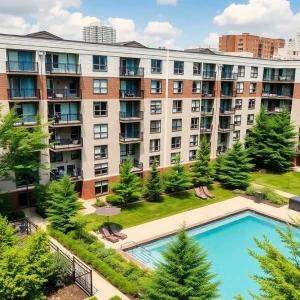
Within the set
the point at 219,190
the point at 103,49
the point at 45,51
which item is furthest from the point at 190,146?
the point at 45,51

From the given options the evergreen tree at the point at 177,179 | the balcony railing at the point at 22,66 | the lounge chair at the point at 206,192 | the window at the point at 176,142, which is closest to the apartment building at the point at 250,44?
the window at the point at 176,142

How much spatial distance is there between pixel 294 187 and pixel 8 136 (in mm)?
31907

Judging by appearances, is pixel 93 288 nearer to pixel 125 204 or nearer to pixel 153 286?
pixel 153 286

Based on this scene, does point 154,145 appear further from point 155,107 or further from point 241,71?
point 241,71

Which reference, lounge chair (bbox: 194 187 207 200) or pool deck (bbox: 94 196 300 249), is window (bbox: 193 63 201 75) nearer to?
lounge chair (bbox: 194 187 207 200)

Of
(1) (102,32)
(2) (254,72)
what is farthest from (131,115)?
(1) (102,32)

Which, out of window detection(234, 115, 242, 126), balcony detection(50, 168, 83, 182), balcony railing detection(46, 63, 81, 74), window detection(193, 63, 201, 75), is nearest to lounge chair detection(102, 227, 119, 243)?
balcony detection(50, 168, 83, 182)

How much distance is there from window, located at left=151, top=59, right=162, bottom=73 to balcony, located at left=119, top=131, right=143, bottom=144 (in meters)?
6.90

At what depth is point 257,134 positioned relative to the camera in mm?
45375

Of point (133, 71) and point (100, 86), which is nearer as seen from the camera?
point (100, 86)

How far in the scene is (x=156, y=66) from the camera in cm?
3562

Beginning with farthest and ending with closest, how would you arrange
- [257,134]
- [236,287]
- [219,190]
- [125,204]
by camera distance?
1. [257,134]
2. [219,190]
3. [125,204]
4. [236,287]

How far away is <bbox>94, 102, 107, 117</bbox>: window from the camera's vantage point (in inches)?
1281

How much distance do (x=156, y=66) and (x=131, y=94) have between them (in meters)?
4.11
